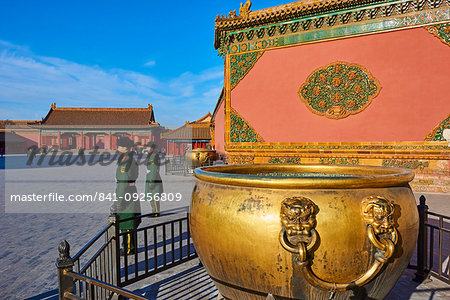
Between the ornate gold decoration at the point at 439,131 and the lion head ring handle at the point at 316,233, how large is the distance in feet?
22.7

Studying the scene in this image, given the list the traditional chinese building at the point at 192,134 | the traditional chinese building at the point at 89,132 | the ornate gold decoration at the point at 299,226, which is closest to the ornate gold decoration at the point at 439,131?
the ornate gold decoration at the point at 299,226

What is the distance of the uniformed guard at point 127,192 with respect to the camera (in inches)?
118

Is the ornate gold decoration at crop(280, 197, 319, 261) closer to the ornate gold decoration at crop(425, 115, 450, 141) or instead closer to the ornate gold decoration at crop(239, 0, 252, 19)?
the ornate gold decoration at crop(425, 115, 450, 141)

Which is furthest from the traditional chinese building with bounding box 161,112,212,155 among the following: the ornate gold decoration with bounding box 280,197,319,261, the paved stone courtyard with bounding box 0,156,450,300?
the ornate gold decoration with bounding box 280,197,319,261

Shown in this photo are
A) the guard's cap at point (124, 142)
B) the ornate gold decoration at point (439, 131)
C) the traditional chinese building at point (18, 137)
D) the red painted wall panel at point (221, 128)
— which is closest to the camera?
the guard's cap at point (124, 142)

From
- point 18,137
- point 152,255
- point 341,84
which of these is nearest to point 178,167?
point 341,84

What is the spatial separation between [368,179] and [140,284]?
2.13m

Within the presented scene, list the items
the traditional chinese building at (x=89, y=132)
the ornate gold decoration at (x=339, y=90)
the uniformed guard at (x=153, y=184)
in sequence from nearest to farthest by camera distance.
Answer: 1. the uniformed guard at (x=153, y=184)
2. the ornate gold decoration at (x=339, y=90)
3. the traditional chinese building at (x=89, y=132)

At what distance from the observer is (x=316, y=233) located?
1.08m

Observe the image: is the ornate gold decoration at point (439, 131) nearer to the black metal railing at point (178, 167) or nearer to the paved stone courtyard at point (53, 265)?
the paved stone courtyard at point (53, 265)

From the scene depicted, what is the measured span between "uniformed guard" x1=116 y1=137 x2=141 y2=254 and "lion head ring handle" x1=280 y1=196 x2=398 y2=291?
2277 mm

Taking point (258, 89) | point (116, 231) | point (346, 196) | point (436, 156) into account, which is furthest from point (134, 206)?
point (436, 156)

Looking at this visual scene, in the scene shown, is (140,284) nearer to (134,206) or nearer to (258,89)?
(134,206)

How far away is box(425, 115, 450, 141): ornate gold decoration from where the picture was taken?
630 centimetres
